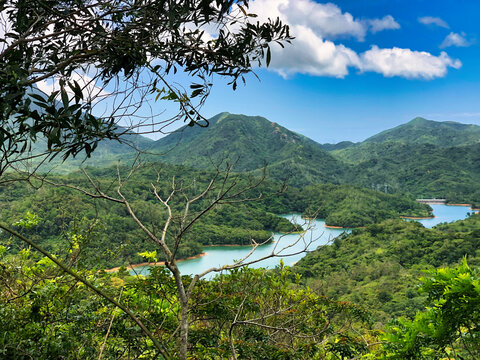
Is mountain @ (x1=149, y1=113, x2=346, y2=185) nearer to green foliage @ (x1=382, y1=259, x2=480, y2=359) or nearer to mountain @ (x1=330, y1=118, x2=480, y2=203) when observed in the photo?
mountain @ (x1=330, y1=118, x2=480, y2=203)

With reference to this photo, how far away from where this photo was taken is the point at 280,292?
102 inches

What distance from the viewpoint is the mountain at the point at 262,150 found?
3174 inches

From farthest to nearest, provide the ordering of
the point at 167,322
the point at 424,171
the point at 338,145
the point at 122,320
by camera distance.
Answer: the point at 338,145 → the point at 424,171 → the point at 167,322 → the point at 122,320

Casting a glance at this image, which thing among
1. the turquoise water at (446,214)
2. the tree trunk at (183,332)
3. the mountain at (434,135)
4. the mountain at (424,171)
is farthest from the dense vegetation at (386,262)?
the mountain at (434,135)

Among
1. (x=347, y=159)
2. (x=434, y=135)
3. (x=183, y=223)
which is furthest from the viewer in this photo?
(x=434, y=135)

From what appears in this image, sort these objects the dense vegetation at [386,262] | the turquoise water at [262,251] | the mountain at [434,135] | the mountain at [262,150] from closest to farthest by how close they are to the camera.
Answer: the dense vegetation at [386,262] → the turquoise water at [262,251] → the mountain at [262,150] → the mountain at [434,135]

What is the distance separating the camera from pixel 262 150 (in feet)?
327

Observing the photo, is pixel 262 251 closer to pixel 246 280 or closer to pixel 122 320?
pixel 246 280

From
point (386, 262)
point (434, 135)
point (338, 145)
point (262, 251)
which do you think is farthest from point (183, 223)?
point (338, 145)

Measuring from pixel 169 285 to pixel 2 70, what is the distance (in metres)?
1.39

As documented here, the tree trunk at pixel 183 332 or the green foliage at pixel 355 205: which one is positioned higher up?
the tree trunk at pixel 183 332

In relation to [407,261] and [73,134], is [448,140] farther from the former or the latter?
[73,134]

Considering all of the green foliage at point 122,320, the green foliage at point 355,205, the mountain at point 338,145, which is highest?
the mountain at point 338,145

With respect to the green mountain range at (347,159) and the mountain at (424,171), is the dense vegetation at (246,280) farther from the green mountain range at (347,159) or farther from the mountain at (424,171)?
the green mountain range at (347,159)
